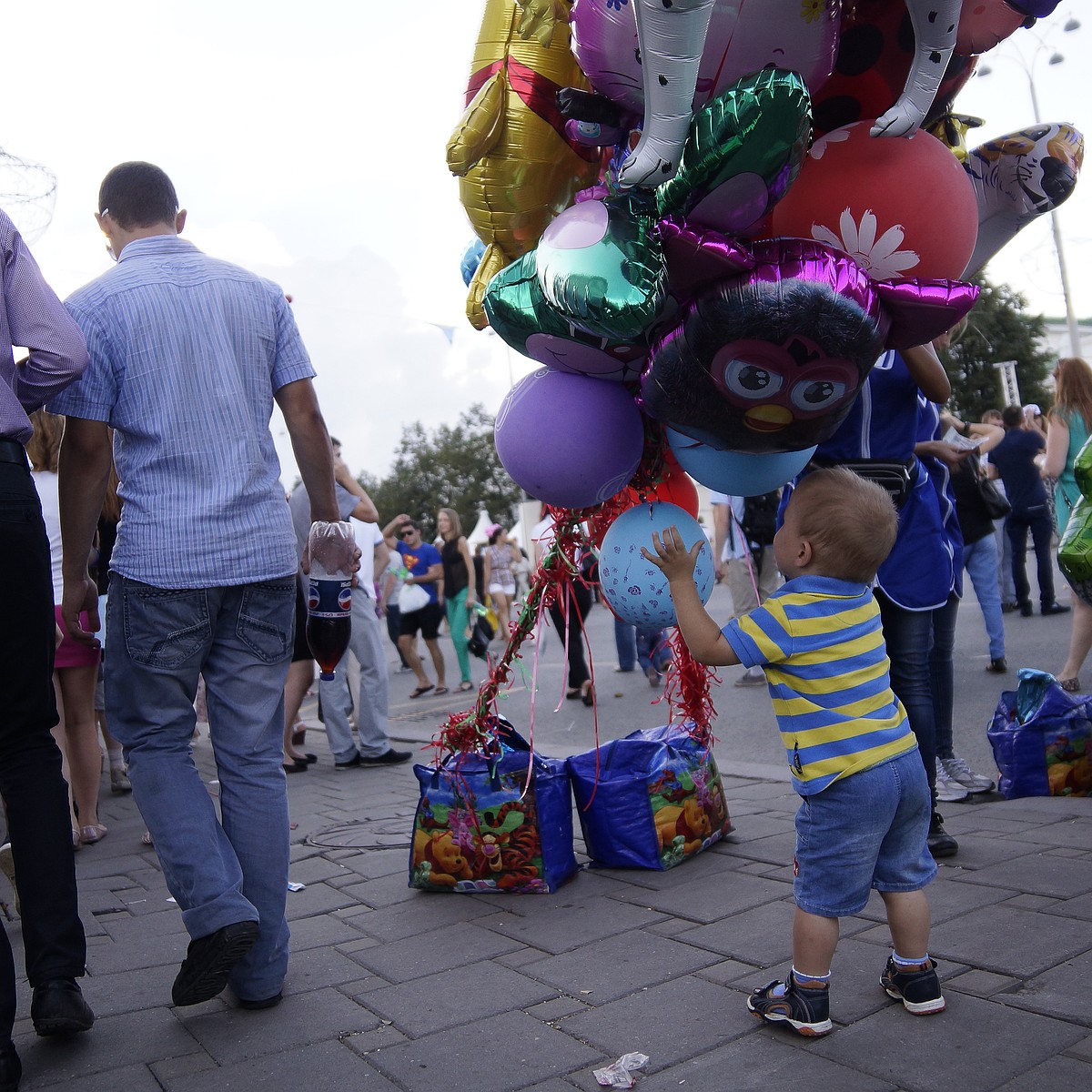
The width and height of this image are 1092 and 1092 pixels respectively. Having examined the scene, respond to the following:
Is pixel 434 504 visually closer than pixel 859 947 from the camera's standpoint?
No

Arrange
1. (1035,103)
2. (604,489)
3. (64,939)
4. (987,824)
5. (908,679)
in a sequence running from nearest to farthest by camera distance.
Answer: (64,939) → (604,489) → (908,679) → (987,824) → (1035,103)

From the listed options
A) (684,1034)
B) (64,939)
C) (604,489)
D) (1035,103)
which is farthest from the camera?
(1035,103)

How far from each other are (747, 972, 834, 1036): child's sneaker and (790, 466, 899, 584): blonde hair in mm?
848

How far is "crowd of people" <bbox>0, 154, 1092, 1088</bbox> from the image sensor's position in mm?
2230

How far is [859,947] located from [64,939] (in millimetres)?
1884

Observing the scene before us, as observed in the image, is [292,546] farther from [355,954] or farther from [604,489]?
[355,954]

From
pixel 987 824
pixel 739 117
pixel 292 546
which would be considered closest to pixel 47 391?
pixel 292 546

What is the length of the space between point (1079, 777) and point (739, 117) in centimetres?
278

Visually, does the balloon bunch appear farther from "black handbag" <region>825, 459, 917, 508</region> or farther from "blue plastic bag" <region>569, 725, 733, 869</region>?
"blue plastic bag" <region>569, 725, 733, 869</region>

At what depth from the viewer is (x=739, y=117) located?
2.08m

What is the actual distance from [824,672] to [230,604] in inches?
58.1

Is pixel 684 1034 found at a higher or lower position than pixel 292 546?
lower

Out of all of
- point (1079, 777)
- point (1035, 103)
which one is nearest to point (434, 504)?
point (1035, 103)

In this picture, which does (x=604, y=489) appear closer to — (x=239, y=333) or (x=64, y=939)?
(x=239, y=333)
